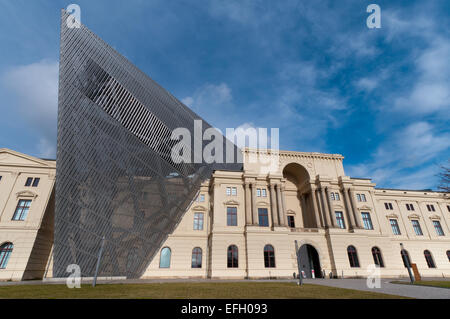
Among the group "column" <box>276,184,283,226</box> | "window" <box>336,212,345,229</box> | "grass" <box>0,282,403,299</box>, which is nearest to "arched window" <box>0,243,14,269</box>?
"grass" <box>0,282,403,299</box>

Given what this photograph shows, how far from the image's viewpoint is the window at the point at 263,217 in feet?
103

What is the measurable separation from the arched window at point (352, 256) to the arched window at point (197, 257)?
20870mm

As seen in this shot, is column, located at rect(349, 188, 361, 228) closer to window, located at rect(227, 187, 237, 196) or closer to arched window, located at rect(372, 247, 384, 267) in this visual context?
arched window, located at rect(372, 247, 384, 267)

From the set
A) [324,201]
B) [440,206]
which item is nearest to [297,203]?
[324,201]

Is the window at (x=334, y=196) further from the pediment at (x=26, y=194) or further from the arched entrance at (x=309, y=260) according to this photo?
the pediment at (x=26, y=194)

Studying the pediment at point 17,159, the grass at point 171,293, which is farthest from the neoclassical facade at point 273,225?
the grass at point 171,293

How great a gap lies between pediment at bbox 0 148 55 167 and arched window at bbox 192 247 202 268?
23124 millimetres

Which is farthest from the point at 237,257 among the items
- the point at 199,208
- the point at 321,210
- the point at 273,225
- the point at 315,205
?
the point at 321,210

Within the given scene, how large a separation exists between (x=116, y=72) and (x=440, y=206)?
54750 mm

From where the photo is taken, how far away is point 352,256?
98.2ft

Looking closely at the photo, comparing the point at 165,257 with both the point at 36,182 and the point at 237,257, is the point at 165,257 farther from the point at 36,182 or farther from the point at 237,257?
the point at 36,182

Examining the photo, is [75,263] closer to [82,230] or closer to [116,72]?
[82,230]

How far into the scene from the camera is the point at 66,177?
14953mm
